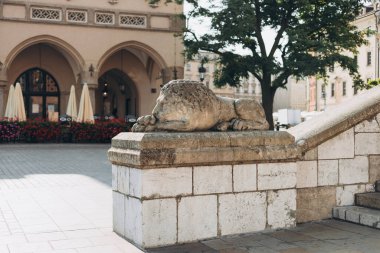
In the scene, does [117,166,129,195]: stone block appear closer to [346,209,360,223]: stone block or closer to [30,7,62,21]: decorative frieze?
[346,209,360,223]: stone block

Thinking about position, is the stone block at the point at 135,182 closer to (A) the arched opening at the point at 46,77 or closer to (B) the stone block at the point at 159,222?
(B) the stone block at the point at 159,222

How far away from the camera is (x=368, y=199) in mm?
6273

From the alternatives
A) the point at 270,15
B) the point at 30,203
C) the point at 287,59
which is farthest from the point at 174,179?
the point at 270,15

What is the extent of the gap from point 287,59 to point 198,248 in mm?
20270

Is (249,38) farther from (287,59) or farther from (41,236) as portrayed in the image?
(41,236)

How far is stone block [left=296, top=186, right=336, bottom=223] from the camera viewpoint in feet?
20.1

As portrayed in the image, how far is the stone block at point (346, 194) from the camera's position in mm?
6387

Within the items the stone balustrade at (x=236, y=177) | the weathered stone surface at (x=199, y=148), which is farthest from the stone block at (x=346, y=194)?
the weathered stone surface at (x=199, y=148)

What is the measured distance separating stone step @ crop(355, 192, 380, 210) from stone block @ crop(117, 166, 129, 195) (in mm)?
2943

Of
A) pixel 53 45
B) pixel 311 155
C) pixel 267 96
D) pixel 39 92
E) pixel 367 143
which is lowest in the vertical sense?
pixel 311 155

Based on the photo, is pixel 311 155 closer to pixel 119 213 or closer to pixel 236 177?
pixel 236 177

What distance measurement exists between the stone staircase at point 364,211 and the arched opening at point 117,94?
24.2 meters

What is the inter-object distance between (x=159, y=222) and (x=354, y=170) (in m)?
2.78

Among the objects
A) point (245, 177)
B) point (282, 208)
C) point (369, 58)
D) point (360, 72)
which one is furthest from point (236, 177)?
point (360, 72)
